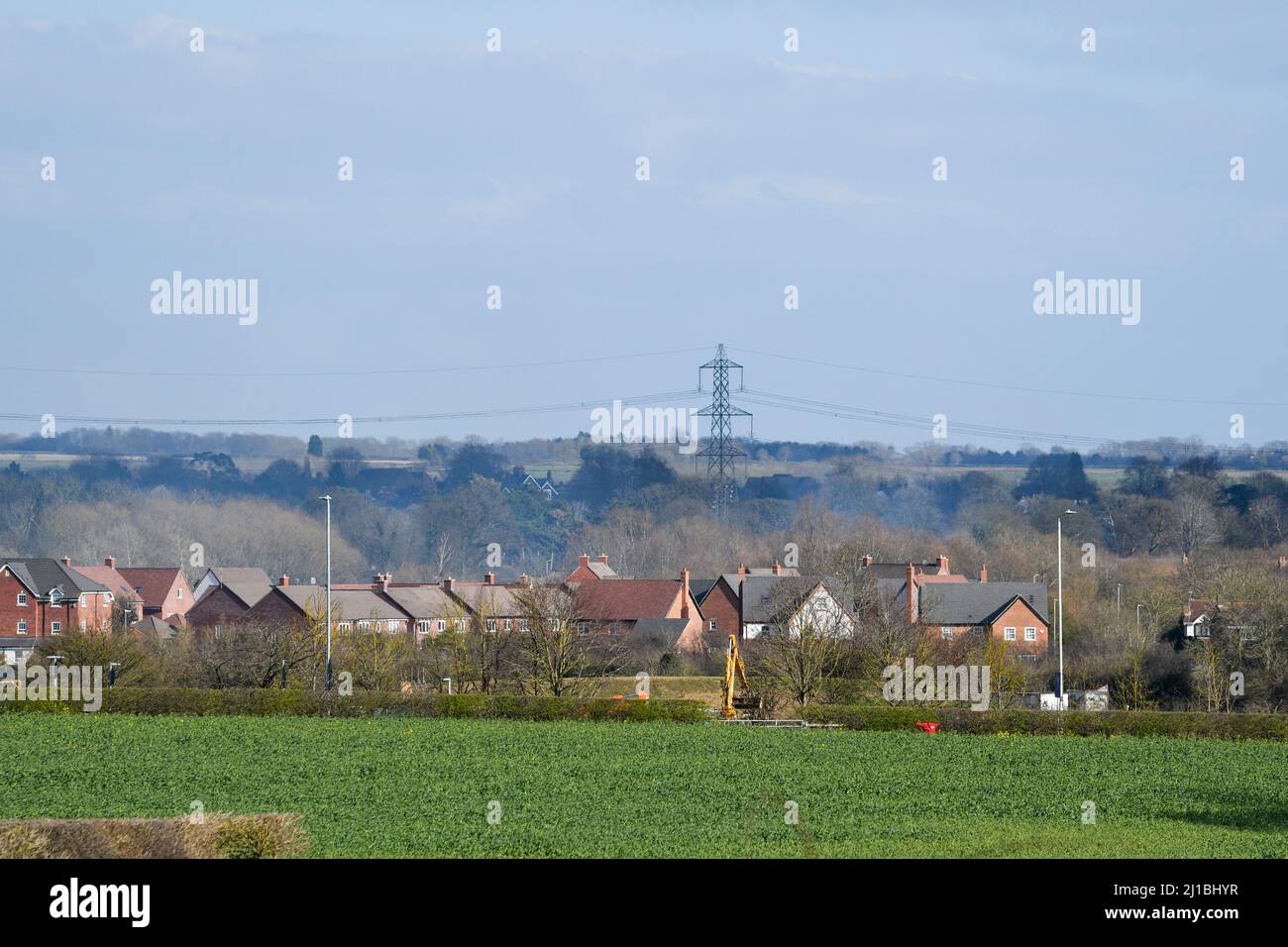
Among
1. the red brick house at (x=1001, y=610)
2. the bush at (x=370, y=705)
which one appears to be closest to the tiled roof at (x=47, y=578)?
the bush at (x=370, y=705)

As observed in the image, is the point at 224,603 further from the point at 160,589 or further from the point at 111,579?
the point at 160,589

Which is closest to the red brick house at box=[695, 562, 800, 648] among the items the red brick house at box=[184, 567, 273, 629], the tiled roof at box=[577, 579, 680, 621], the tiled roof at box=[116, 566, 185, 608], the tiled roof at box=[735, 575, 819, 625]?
the tiled roof at box=[735, 575, 819, 625]

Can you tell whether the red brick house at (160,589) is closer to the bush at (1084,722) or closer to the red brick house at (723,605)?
the red brick house at (723,605)

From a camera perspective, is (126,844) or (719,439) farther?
(719,439)

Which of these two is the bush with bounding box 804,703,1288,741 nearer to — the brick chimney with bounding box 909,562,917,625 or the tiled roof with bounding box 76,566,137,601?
the brick chimney with bounding box 909,562,917,625

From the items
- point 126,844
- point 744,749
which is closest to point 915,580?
point 744,749
